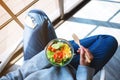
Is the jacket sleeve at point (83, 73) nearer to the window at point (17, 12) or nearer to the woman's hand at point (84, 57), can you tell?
the woman's hand at point (84, 57)

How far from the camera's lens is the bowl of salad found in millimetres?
938

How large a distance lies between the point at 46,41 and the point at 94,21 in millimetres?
640

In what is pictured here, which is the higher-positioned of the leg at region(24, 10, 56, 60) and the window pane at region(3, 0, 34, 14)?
the leg at region(24, 10, 56, 60)

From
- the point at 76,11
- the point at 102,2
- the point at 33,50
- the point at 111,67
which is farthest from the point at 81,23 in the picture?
the point at 33,50

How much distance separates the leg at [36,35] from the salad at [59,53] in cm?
12

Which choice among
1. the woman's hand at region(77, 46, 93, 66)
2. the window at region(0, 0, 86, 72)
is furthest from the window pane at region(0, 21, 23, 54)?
the woman's hand at region(77, 46, 93, 66)

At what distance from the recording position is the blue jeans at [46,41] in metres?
1.04

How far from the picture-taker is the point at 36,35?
1.06 metres

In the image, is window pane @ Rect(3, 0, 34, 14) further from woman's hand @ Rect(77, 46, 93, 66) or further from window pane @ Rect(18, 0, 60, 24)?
woman's hand @ Rect(77, 46, 93, 66)

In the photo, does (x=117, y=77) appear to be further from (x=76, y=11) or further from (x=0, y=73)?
(x=0, y=73)

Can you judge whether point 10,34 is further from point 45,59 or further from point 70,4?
point 45,59

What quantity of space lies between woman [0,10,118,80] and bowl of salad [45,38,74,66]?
5 centimetres

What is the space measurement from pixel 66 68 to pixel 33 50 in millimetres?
202

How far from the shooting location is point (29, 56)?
1082 millimetres
